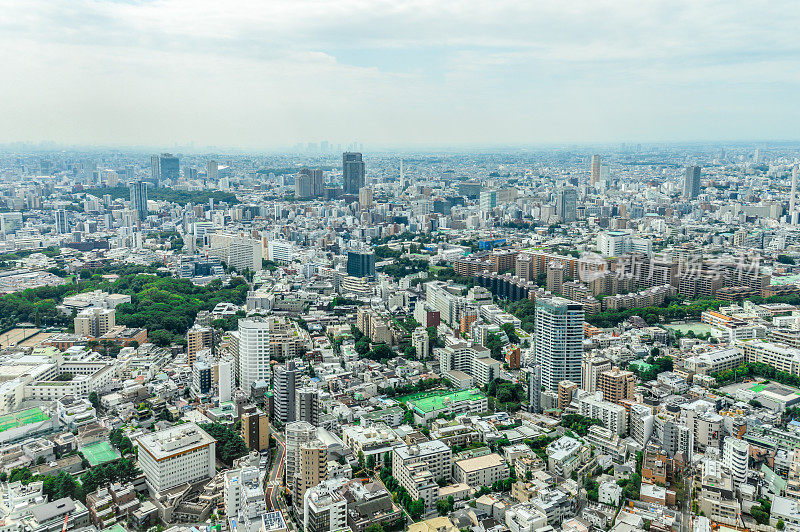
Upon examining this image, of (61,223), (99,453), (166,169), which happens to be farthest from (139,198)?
(99,453)

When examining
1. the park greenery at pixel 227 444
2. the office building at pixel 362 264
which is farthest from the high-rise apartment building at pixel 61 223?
the park greenery at pixel 227 444

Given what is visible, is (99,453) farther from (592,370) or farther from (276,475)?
(592,370)

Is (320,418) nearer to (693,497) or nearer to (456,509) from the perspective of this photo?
(456,509)

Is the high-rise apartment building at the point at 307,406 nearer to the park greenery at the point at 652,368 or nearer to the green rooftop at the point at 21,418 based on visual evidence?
the green rooftop at the point at 21,418

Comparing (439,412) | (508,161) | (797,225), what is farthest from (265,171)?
(439,412)

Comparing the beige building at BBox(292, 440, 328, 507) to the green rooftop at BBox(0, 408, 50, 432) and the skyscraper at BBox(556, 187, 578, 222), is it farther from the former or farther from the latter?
the skyscraper at BBox(556, 187, 578, 222)

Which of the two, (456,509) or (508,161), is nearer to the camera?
(456,509)
